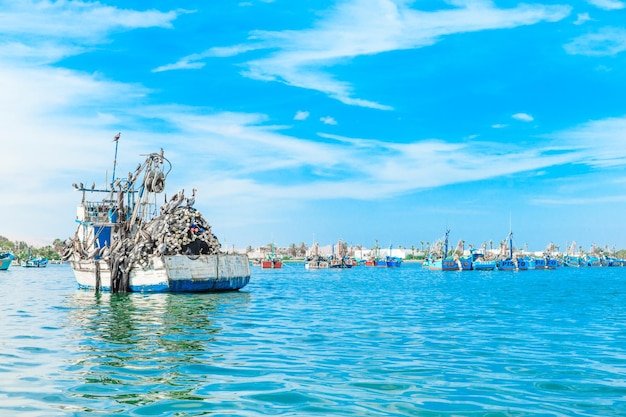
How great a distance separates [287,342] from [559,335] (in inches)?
412

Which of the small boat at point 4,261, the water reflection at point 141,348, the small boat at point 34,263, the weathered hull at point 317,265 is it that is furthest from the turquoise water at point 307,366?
the small boat at point 34,263

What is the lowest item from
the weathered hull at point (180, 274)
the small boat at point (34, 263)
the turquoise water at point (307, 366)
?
the turquoise water at point (307, 366)

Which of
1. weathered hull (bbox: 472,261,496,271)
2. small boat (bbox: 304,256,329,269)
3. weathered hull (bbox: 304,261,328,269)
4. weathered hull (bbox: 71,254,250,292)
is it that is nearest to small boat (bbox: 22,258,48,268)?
weathered hull (bbox: 304,261,328,269)

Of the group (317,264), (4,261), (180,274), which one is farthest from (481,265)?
(180,274)

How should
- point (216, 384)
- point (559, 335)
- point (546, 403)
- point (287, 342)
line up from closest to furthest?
1. point (546, 403)
2. point (216, 384)
3. point (287, 342)
4. point (559, 335)

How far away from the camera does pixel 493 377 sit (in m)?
14.1

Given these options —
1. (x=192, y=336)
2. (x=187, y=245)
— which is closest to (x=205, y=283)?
(x=187, y=245)

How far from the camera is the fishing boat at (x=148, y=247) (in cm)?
4500

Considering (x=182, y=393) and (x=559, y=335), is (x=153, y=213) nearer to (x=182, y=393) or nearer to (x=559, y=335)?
(x=559, y=335)

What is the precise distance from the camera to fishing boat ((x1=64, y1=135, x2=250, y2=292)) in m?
45.0

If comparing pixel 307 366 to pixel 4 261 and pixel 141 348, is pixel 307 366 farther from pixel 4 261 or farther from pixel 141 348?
pixel 4 261

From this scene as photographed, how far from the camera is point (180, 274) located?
44.6 meters

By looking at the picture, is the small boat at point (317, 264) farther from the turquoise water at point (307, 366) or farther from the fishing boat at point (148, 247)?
the turquoise water at point (307, 366)

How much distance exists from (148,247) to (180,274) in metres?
3.21
